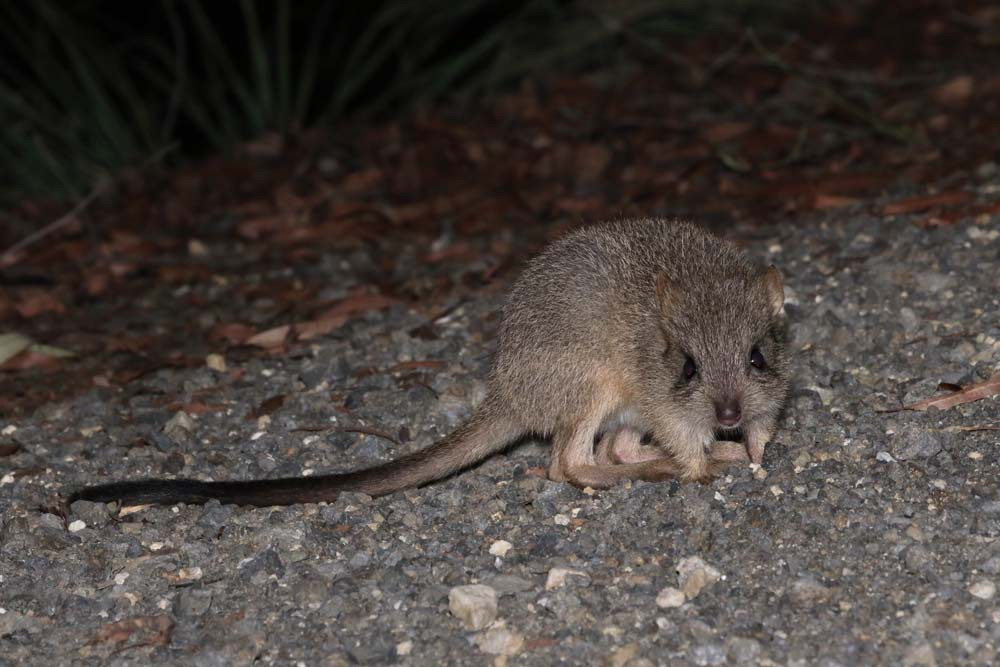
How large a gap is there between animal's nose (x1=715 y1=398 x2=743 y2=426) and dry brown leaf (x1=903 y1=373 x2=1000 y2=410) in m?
0.84

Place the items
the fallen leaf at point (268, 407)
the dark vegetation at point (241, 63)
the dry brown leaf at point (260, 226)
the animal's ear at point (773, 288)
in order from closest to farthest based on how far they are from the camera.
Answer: the animal's ear at point (773, 288)
the fallen leaf at point (268, 407)
the dry brown leaf at point (260, 226)
the dark vegetation at point (241, 63)

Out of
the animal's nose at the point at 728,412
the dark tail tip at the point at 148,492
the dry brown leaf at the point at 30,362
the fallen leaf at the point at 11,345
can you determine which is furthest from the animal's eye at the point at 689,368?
the fallen leaf at the point at 11,345

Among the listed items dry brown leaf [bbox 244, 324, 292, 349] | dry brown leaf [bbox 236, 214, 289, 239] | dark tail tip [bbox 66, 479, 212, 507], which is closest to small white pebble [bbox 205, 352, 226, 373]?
dry brown leaf [bbox 244, 324, 292, 349]

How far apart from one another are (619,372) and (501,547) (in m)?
1.01

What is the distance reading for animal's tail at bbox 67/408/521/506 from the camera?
490 cm

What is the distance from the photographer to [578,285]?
5.40m

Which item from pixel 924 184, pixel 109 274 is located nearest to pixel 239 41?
pixel 109 274

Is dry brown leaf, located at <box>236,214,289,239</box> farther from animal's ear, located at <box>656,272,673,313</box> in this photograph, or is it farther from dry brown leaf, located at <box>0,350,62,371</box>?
animal's ear, located at <box>656,272,673,313</box>

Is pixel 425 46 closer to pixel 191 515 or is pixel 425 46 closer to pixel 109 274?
pixel 109 274

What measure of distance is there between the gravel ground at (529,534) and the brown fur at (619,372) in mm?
144

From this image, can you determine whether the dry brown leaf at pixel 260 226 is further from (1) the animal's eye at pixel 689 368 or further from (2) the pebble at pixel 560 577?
(2) the pebble at pixel 560 577

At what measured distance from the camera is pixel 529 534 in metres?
4.76

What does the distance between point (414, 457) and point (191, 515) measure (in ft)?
2.98

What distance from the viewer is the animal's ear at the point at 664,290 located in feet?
16.7
